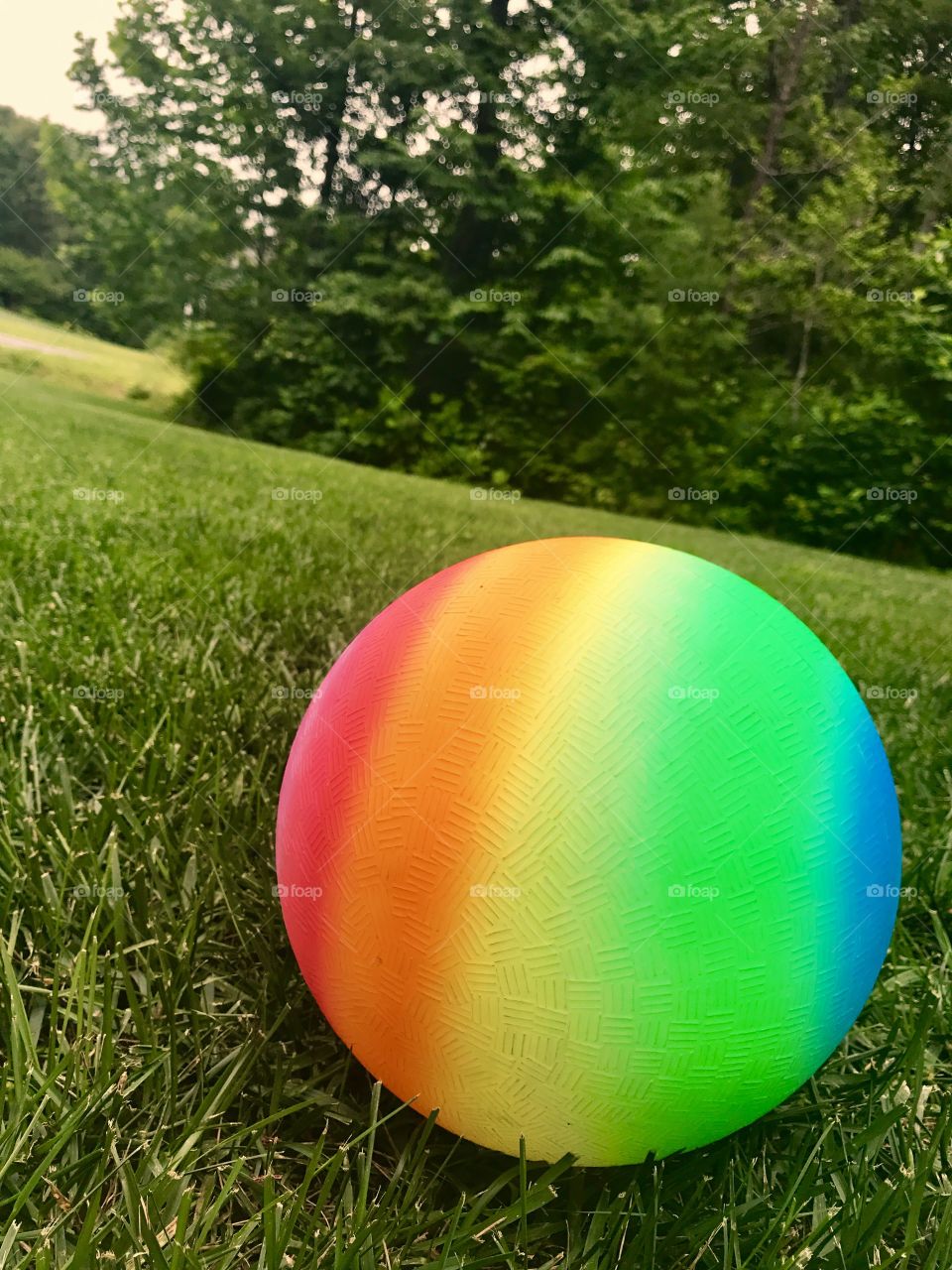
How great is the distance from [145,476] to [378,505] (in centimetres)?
156

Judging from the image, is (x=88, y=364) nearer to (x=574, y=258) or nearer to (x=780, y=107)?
(x=574, y=258)

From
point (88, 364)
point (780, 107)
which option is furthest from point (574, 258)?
point (88, 364)

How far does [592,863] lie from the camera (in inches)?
50.2

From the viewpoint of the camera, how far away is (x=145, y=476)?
620 cm

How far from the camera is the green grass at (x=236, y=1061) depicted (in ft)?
4.48

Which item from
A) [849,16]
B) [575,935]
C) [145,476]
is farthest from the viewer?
[849,16]

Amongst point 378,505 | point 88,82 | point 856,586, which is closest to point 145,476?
point 378,505

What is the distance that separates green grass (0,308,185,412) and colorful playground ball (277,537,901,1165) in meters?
10.5

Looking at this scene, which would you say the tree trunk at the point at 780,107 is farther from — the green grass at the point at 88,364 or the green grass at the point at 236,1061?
the green grass at the point at 236,1061

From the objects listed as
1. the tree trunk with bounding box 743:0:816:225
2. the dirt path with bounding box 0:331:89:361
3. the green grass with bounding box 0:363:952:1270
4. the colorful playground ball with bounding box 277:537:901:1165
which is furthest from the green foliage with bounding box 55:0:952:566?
the colorful playground ball with bounding box 277:537:901:1165

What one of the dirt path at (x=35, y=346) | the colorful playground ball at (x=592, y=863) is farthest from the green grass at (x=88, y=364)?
the colorful playground ball at (x=592, y=863)

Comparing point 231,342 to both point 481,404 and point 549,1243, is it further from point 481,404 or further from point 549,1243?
point 549,1243

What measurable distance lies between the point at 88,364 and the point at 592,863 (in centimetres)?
1142

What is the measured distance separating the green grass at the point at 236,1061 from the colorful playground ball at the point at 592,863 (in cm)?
14
